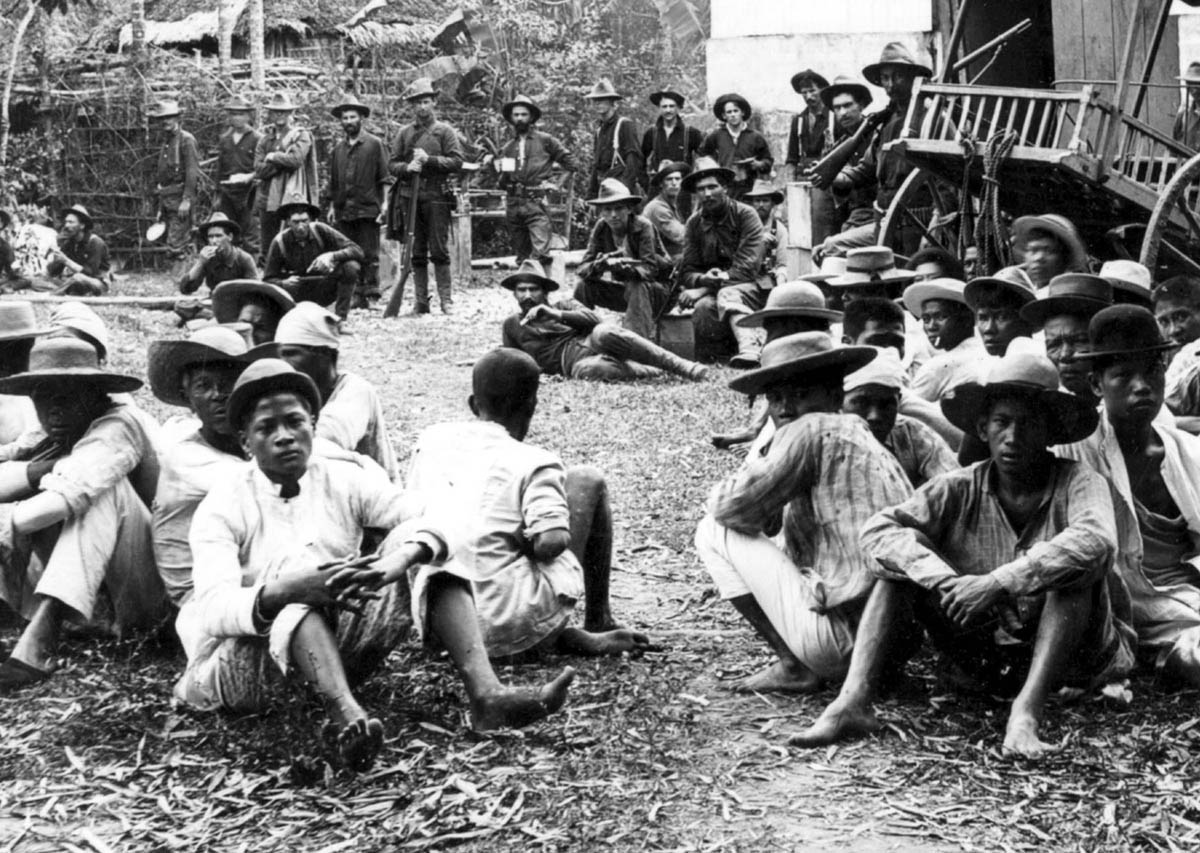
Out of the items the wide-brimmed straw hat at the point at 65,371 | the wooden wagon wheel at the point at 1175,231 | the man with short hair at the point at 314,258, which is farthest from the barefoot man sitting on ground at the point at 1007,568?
the man with short hair at the point at 314,258

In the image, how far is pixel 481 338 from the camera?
1380 centimetres

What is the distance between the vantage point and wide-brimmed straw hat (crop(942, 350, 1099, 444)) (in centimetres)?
439

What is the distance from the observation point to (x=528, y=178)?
16406 millimetres

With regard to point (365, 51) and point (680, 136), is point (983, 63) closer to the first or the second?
point (680, 136)

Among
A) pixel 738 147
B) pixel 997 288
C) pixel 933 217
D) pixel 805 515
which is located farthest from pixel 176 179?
pixel 805 515

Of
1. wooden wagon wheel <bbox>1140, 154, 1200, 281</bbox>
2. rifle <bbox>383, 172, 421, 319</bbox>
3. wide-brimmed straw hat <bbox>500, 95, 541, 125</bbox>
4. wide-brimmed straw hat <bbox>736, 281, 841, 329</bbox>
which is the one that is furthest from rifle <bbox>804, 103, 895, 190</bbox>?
wide-brimmed straw hat <bbox>736, 281, 841, 329</bbox>

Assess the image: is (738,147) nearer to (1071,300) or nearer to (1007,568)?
(1071,300)

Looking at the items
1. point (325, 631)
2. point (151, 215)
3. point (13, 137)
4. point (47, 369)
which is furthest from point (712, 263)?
point (13, 137)

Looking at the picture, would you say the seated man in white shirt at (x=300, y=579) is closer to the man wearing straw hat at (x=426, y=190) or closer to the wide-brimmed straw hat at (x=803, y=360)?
the wide-brimmed straw hat at (x=803, y=360)

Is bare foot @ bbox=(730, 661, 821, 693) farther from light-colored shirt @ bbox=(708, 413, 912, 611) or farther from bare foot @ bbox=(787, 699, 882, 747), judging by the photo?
bare foot @ bbox=(787, 699, 882, 747)

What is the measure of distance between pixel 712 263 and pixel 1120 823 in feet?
29.9

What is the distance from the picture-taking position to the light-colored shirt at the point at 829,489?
15.6ft

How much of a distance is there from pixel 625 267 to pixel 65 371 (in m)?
7.64

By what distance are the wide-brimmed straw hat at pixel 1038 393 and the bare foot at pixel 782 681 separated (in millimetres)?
996
